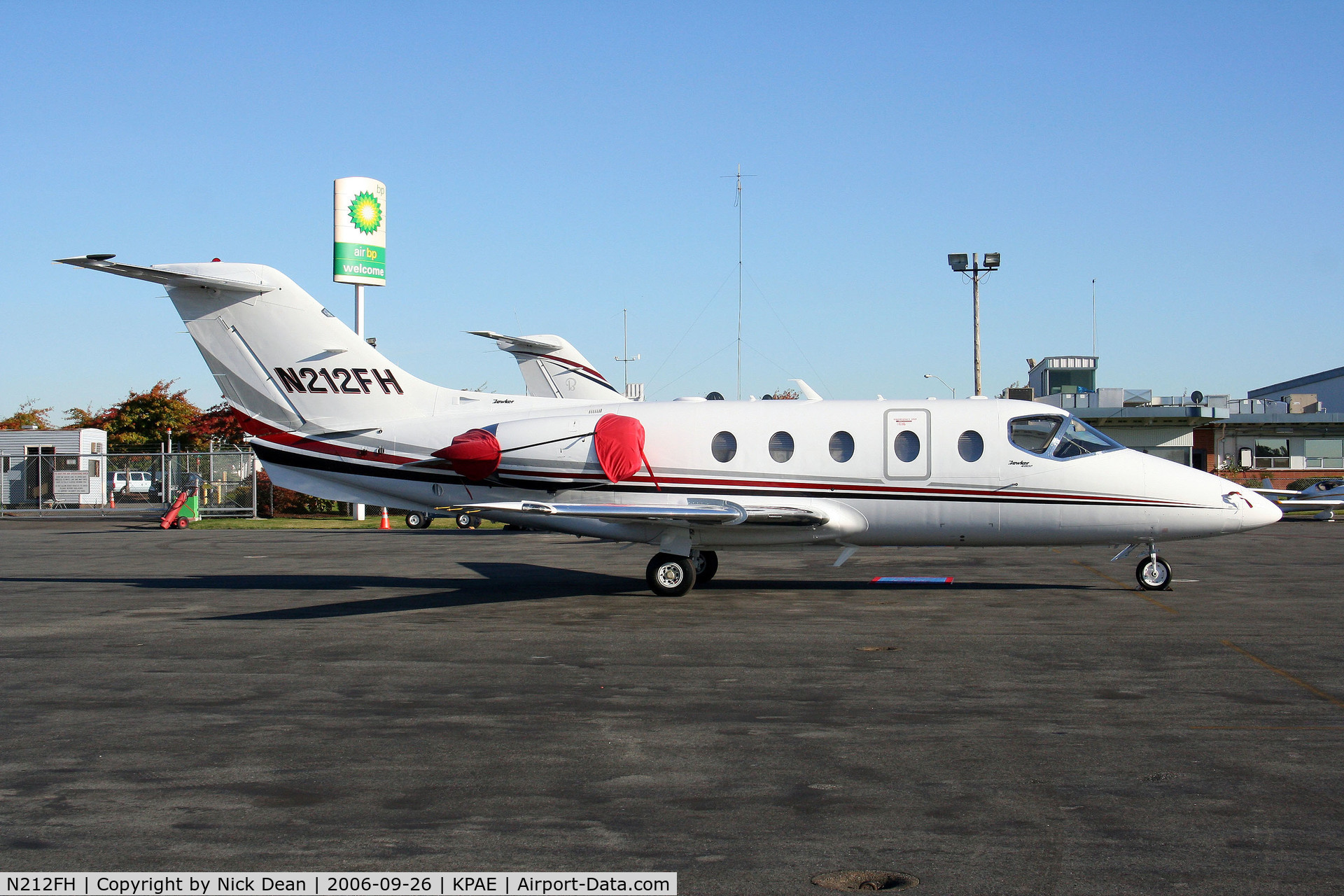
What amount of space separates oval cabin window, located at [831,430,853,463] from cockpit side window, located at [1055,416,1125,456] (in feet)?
10.1

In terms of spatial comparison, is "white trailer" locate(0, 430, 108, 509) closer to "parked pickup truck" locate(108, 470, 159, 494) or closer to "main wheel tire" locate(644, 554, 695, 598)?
"parked pickup truck" locate(108, 470, 159, 494)

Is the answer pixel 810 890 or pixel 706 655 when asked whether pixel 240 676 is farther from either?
pixel 810 890

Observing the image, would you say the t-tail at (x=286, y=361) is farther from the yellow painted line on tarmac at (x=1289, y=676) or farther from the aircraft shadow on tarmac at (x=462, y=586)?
the yellow painted line on tarmac at (x=1289, y=676)

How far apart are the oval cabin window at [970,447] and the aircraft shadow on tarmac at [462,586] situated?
2185 mm

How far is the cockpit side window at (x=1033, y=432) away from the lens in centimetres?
1561

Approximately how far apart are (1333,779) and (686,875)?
429 centimetres

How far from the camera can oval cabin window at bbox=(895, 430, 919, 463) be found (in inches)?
617

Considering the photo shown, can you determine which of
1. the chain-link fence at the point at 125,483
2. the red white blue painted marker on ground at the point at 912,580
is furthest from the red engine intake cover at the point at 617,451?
the chain-link fence at the point at 125,483

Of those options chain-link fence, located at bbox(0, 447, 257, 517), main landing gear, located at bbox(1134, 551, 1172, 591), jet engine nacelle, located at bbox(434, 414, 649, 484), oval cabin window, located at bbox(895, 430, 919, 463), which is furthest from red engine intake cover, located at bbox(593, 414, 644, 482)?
chain-link fence, located at bbox(0, 447, 257, 517)

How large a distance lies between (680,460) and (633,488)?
0.87m

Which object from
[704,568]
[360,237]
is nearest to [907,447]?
[704,568]

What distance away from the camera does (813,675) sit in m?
9.72

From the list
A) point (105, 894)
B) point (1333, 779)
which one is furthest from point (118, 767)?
point (1333, 779)

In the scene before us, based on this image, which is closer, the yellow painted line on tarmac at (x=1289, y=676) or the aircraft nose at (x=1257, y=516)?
the yellow painted line on tarmac at (x=1289, y=676)
